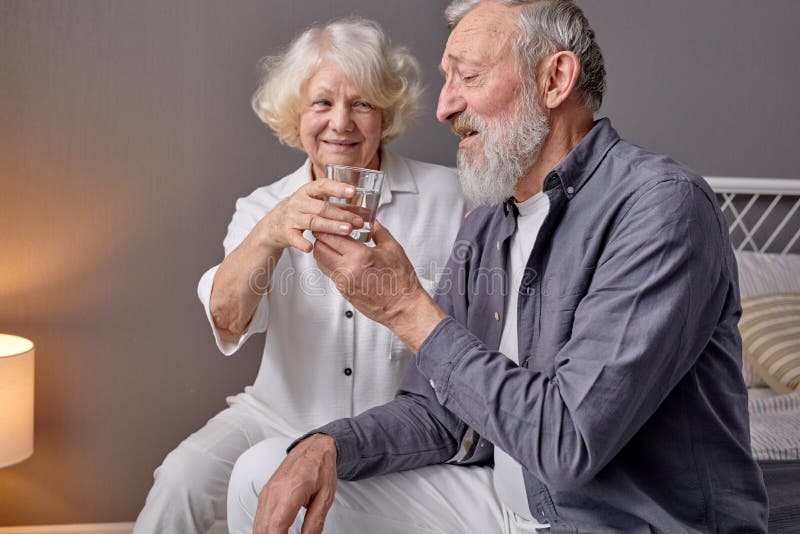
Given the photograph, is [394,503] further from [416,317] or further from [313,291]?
[313,291]

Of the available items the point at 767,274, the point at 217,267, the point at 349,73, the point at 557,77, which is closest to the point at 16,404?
the point at 217,267

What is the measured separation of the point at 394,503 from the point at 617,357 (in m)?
0.58

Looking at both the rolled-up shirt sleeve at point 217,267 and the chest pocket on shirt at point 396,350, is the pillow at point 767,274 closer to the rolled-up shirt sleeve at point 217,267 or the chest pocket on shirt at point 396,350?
the chest pocket on shirt at point 396,350

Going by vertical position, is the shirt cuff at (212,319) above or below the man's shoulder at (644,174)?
below

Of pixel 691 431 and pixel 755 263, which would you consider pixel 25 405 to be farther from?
pixel 755 263

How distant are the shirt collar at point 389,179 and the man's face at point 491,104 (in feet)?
1.92

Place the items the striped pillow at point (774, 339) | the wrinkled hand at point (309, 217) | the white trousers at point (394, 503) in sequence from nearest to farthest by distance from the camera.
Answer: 1. the wrinkled hand at point (309, 217)
2. the white trousers at point (394, 503)
3. the striped pillow at point (774, 339)

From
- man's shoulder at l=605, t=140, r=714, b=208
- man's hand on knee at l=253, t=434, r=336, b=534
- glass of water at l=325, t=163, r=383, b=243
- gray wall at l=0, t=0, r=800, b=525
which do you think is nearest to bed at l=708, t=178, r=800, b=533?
man's shoulder at l=605, t=140, r=714, b=208

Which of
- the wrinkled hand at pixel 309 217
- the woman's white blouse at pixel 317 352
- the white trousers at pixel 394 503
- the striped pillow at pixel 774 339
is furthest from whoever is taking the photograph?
the striped pillow at pixel 774 339

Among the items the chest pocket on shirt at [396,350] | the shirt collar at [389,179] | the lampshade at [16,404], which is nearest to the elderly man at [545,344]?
the chest pocket on shirt at [396,350]

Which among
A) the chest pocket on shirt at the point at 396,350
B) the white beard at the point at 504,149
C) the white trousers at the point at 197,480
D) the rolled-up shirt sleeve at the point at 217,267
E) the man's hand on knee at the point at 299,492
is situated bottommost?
the white trousers at the point at 197,480

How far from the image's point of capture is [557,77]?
5.09ft

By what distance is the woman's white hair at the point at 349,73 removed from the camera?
84.9 inches

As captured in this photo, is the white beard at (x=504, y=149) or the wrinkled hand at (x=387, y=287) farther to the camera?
the white beard at (x=504, y=149)
